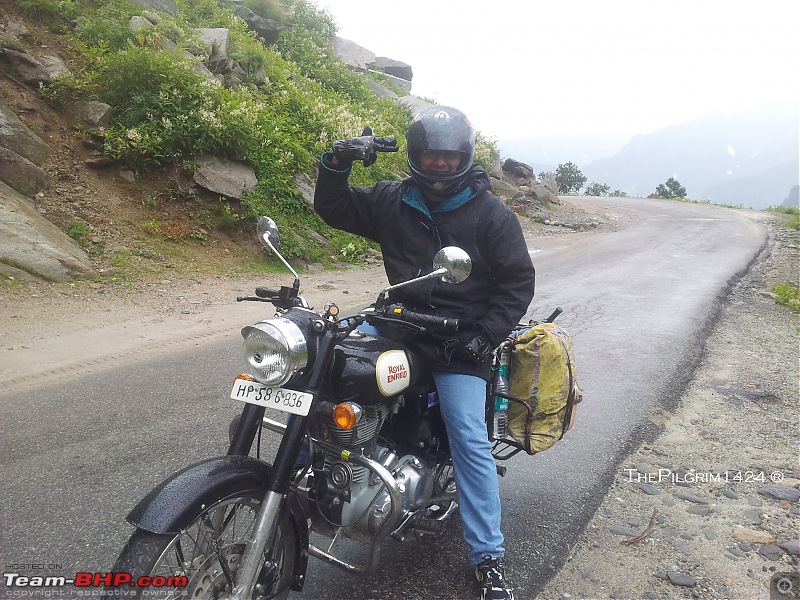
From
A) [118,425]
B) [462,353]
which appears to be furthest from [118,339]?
[462,353]

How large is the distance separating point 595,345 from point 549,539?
386cm

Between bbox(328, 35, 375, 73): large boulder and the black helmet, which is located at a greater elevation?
bbox(328, 35, 375, 73): large boulder

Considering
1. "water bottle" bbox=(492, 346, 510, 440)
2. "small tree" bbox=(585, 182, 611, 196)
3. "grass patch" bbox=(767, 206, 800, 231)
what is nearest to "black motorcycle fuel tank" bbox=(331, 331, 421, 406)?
"water bottle" bbox=(492, 346, 510, 440)

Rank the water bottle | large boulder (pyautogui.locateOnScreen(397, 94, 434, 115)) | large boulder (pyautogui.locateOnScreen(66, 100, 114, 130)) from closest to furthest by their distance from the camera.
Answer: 1. the water bottle
2. large boulder (pyautogui.locateOnScreen(66, 100, 114, 130))
3. large boulder (pyautogui.locateOnScreen(397, 94, 434, 115))

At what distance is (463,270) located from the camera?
7.69 feet

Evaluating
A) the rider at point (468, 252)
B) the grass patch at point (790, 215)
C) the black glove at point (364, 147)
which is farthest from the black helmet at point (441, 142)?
the grass patch at point (790, 215)

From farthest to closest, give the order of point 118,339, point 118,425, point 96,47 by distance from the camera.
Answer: point 96,47 → point 118,339 → point 118,425

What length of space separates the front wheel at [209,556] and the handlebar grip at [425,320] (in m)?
0.90

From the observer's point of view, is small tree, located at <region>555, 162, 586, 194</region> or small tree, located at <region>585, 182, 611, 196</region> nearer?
small tree, located at <region>585, 182, 611, 196</region>

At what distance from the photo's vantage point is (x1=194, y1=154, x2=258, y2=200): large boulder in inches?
415

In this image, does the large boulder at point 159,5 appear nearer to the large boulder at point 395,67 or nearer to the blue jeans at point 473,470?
the large boulder at point 395,67

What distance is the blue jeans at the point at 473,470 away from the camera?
9.09ft

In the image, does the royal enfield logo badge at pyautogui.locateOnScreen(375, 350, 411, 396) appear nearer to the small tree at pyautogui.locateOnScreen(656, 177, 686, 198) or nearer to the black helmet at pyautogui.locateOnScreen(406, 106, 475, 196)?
the black helmet at pyautogui.locateOnScreen(406, 106, 475, 196)

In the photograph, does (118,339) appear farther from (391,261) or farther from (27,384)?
(391,261)
